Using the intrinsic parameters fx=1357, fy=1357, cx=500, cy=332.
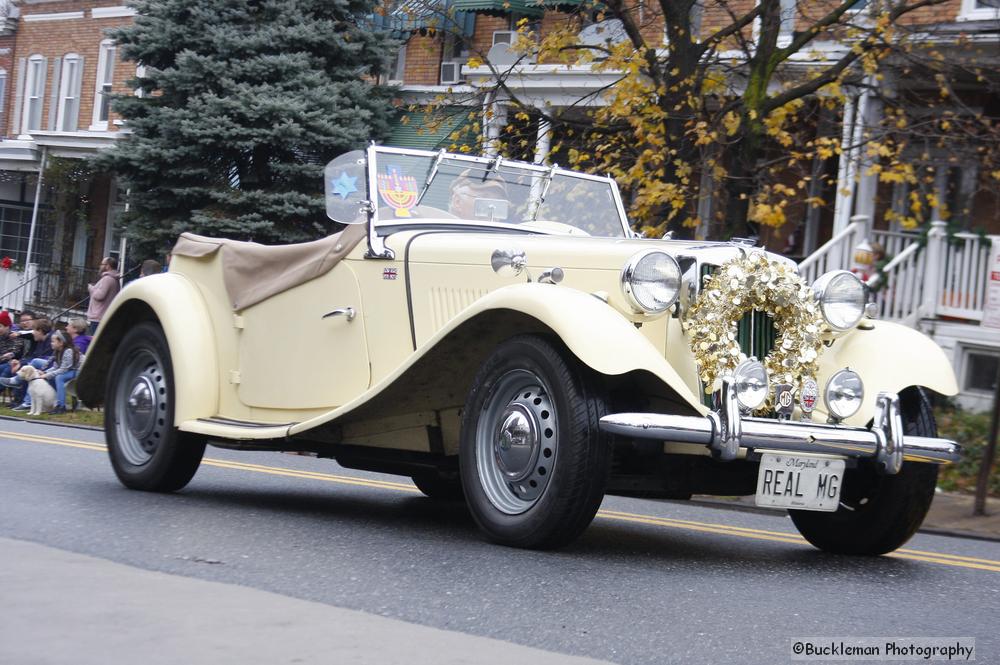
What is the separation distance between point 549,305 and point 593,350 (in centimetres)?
33

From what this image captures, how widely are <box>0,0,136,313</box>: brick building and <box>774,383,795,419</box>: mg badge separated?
26898 mm

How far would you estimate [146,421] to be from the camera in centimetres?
775

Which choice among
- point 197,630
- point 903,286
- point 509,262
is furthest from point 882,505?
point 903,286

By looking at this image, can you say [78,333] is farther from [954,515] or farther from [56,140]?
[56,140]

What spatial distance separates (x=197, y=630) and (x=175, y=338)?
13.2 feet

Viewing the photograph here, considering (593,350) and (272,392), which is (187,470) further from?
(593,350)

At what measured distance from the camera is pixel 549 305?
5.45 metres

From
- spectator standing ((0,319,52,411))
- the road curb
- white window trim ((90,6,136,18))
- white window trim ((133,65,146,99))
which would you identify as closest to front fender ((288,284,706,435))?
the road curb

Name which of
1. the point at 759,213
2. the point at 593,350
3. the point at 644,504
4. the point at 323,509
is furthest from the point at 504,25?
the point at 593,350

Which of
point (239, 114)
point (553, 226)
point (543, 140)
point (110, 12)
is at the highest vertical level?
point (110, 12)

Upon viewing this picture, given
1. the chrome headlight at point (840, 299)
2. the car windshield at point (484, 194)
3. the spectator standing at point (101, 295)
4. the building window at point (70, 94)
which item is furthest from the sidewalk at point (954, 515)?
the building window at point (70, 94)

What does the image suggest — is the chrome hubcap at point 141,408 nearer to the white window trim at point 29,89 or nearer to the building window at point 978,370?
the building window at point 978,370

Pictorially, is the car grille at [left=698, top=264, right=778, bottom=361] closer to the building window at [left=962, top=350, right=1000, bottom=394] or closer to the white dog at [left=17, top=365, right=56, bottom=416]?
the building window at [left=962, top=350, right=1000, bottom=394]

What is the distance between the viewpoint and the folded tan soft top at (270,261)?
278 inches
